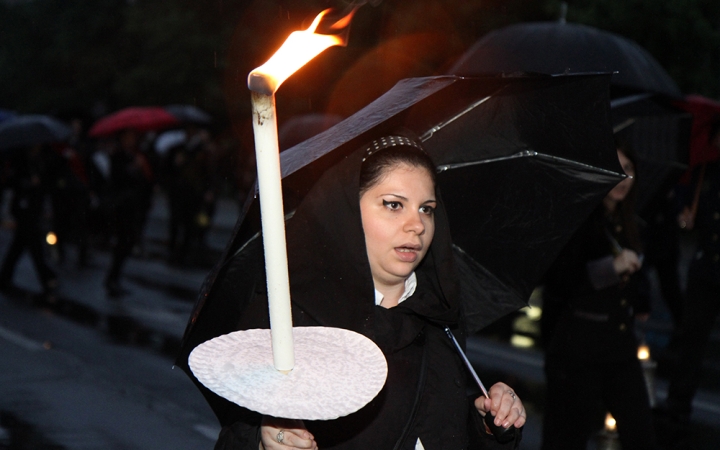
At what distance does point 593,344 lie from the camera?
14.9ft

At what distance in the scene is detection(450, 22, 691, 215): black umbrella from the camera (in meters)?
5.67

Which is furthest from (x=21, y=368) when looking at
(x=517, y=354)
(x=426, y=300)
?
(x=426, y=300)

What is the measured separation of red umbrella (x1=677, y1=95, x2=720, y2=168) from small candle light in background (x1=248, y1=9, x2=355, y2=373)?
625cm

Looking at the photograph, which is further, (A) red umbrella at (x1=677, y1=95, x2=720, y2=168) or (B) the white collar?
(A) red umbrella at (x1=677, y1=95, x2=720, y2=168)

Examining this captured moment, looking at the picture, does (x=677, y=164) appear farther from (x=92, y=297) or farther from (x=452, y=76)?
(x=92, y=297)

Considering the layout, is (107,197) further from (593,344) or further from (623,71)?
(593,344)

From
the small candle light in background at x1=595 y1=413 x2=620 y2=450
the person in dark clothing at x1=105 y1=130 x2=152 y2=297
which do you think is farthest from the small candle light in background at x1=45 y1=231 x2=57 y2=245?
the small candle light in background at x1=595 y1=413 x2=620 y2=450

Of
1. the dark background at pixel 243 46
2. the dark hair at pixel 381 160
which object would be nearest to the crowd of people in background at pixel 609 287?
the dark background at pixel 243 46

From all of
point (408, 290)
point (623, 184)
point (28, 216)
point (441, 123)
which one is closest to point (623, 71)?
point (623, 184)

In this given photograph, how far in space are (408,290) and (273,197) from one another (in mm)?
1321

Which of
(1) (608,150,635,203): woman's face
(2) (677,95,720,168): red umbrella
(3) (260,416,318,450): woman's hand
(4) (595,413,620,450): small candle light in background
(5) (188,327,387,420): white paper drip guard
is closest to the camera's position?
(5) (188,327,387,420): white paper drip guard

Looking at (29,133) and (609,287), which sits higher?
(29,133)

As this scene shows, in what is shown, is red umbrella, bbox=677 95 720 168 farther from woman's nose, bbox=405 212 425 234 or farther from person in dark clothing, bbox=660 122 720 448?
woman's nose, bbox=405 212 425 234

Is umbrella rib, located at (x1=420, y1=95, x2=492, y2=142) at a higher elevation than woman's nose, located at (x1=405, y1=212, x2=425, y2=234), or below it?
higher
